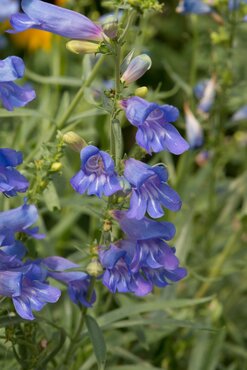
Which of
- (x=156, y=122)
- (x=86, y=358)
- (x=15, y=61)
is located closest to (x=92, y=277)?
(x=156, y=122)

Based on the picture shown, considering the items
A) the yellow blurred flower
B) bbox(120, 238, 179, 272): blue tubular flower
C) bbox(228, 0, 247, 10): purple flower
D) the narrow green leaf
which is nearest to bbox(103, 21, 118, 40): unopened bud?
bbox(120, 238, 179, 272): blue tubular flower

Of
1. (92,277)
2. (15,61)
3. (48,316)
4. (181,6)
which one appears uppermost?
(15,61)

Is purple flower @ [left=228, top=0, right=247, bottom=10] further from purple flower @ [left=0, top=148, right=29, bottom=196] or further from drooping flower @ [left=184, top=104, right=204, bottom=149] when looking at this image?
purple flower @ [left=0, top=148, right=29, bottom=196]

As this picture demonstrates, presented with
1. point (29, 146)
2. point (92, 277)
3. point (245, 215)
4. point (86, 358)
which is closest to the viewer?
point (92, 277)

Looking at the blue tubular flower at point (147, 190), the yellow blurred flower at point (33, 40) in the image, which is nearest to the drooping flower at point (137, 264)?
the blue tubular flower at point (147, 190)

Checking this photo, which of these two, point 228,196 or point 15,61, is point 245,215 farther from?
point 15,61

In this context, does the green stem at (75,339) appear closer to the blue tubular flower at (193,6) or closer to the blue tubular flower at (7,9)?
the blue tubular flower at (7,9)

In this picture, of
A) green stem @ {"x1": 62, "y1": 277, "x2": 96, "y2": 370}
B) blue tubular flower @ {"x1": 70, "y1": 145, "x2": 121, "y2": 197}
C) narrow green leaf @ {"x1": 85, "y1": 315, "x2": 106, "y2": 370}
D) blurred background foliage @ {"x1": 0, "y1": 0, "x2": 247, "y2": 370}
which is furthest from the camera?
blurred background foliage @ {"x1": 0, "y1": 0, "x2": 247, "y2": 370}

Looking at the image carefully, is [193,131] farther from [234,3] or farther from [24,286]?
[24,286]
